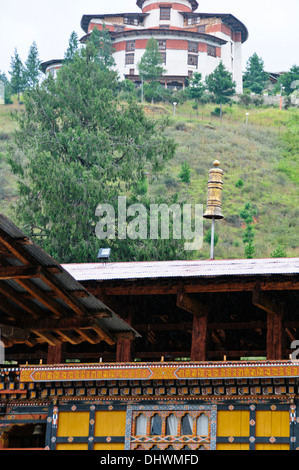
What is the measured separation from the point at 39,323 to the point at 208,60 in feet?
282

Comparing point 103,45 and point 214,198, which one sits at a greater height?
point 103,45

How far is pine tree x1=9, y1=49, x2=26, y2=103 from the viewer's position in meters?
91.2

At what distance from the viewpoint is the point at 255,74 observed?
100 metres

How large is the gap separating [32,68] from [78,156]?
5434cm

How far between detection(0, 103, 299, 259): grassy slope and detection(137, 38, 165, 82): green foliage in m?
4.45

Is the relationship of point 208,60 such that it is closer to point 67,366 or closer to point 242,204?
point 242,204

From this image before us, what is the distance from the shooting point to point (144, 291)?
1705 cm

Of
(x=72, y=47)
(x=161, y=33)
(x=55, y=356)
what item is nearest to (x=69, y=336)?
(x=55, y=356)

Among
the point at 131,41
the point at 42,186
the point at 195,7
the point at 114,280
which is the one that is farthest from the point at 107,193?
the point at 195,7

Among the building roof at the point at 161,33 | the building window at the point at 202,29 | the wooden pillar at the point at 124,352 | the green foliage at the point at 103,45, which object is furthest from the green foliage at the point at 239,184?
the wooden pillar at the point at 124,352

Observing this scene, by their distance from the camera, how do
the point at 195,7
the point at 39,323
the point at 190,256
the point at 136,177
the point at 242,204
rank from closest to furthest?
the point at 39,323
the point at 190,256
the point at 136,177
the point at 242,204
the point at 195,7

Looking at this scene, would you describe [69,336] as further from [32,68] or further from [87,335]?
[32,68]

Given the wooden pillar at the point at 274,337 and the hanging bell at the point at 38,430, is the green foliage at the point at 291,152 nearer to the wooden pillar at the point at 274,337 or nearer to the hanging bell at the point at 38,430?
the wooden pillar at the point at 274,337

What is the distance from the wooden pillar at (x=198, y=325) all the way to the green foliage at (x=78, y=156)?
61.9ft
